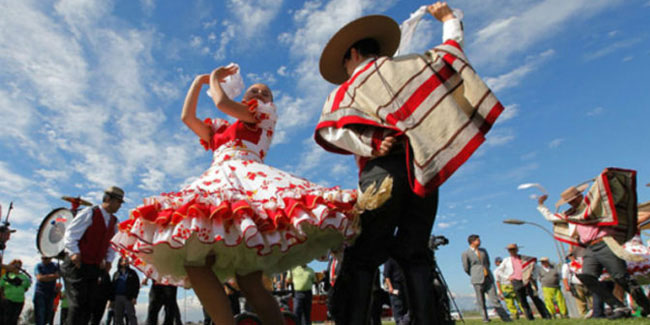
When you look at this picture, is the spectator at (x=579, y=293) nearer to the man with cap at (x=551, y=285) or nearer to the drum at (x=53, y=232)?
the man with cap at (x=551, y=285)

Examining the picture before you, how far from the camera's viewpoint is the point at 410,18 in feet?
8.52

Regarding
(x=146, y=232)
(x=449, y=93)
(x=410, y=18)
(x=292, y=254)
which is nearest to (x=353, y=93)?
(x=449, y=93)

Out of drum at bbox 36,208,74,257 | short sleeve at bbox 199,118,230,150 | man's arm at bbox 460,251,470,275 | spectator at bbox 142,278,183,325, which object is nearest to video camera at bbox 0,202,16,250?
drum at bbox 36,208,74,257

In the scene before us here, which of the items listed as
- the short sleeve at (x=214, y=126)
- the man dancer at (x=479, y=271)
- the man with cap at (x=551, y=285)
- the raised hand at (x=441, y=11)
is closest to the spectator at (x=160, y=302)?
the short sleeve at (x=214, y=126)

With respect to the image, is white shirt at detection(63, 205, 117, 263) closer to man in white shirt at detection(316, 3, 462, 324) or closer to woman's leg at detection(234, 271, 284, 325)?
woman's leg at detection(234, 271, 284, 325)

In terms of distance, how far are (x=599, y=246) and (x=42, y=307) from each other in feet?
36.9

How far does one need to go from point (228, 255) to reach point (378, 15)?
190cm

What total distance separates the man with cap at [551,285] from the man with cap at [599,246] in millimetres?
6724

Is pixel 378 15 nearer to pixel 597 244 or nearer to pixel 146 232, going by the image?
pixel 146 232

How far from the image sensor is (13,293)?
28.9 ft

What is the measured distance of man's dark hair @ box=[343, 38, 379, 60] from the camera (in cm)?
267

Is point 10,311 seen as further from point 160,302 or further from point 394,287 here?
point 394,287

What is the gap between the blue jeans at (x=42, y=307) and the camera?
8852 millimetres

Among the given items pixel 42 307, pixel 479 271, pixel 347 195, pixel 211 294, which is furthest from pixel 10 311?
pixel 479 271
